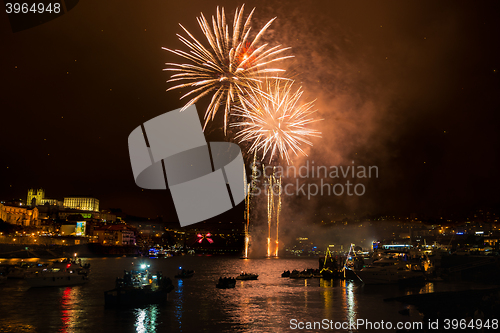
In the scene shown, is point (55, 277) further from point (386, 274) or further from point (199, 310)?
point (386, 274)

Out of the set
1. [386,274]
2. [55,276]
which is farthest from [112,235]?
[386,274]

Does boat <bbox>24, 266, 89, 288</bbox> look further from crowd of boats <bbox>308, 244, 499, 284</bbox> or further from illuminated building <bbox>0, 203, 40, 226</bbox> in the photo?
illuminated building <bbox>0, 203, 40, 226</bbox>

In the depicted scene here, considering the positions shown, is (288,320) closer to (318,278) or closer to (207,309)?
(207,309)

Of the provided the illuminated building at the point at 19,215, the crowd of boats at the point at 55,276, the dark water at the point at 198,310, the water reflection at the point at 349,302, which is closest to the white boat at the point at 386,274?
the water reflection at the point at 349,302

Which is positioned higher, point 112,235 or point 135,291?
point 112,235

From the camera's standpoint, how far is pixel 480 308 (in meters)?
27.6

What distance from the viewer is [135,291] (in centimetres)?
3325

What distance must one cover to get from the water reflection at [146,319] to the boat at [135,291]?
0.85 metres

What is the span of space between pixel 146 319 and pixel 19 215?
177816 millimetres

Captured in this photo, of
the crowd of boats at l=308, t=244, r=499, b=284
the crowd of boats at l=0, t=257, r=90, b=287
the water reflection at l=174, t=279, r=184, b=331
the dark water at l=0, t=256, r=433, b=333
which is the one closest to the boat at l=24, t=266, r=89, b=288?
the crowd of boats at l=0, t=257, r=90, b=287

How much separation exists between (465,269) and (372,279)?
49.9ft

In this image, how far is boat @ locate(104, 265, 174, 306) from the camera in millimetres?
32562

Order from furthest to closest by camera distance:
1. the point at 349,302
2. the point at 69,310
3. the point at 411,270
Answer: the point at 411,270 → the point at 349,302 → the point at 69,310

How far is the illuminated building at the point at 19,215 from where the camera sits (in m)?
174
